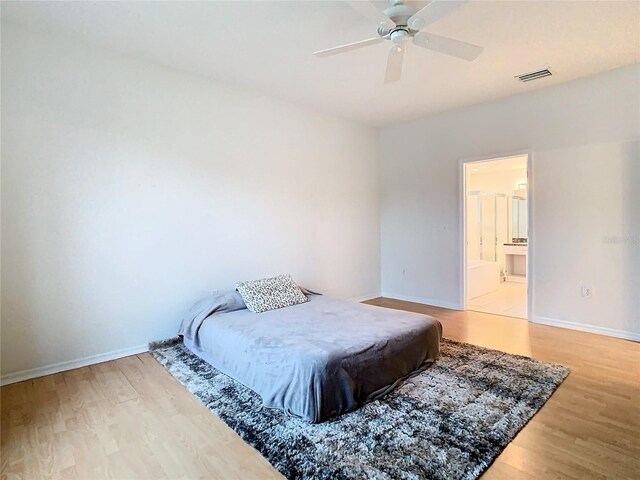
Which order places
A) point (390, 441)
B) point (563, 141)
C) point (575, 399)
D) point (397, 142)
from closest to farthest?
point (390, 441)
point (575, 399)
point (563, 141)
point (397, 142)

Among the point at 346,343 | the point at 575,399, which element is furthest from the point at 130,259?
the point at 575,399

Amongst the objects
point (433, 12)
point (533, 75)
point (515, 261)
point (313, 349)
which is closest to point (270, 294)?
point (313, 349)

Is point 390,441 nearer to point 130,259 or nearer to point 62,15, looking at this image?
point 130,259

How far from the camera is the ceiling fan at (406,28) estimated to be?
77.5 inches

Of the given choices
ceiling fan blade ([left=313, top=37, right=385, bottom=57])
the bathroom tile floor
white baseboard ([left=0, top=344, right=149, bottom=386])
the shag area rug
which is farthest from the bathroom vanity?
white baseboard ([left=0, top=344, right=149, bottom=386])

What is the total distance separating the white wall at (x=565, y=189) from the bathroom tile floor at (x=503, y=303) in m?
0.39

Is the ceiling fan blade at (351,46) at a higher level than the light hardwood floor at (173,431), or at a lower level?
A: higher

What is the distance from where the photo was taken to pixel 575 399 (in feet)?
7.41

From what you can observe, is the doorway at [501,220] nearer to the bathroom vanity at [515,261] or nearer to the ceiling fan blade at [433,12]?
the bathroom vanity at [515,261]

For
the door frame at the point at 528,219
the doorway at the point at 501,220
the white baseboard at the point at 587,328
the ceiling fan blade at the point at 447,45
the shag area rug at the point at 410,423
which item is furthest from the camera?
the doorway at the point at 501,220

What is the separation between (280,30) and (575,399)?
3370 mm

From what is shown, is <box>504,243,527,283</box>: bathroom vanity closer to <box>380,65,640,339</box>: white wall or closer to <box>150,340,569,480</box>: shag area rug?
<box>380,65,640,339</box>: white wall

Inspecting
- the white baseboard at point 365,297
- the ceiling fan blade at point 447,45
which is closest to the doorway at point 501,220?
the white baseboard at point 365,297

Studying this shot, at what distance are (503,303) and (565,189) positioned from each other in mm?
1958
